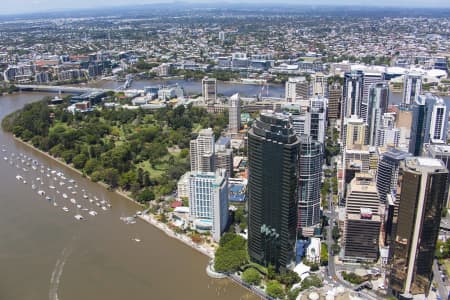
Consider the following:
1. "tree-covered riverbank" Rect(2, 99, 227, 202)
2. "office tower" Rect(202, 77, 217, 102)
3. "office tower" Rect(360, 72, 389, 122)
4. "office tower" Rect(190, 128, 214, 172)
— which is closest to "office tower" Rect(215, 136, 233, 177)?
"office tower" Rect(190, 128, 214, 172)

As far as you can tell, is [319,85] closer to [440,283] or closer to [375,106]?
[375,106]

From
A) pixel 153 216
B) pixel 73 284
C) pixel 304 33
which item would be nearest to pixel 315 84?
pixel 153 216

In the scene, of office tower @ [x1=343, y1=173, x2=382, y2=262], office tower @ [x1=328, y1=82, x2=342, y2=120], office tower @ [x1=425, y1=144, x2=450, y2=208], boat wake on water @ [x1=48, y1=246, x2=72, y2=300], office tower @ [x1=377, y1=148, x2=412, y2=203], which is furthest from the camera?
office tower @ [x1=328, y1=82, x2=342, y2=120]

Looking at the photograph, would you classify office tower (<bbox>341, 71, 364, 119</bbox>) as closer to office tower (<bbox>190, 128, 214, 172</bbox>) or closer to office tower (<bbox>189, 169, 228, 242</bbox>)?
office tower (<bbox>190, 128, 214, 172</bbox>)

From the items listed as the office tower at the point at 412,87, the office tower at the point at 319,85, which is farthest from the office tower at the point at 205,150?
the office tower at the point at 412,87

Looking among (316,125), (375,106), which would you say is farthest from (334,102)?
(316,125)

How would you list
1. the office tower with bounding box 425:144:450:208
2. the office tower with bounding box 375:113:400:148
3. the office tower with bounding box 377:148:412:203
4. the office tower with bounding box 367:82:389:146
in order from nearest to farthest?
the office tower with bounding box 377:148:412:203
the office tower with bounding box 425:144:450:208
the office tower with bounding box 375:113:400:148
the office tower with bounding box 367:82:389:146
